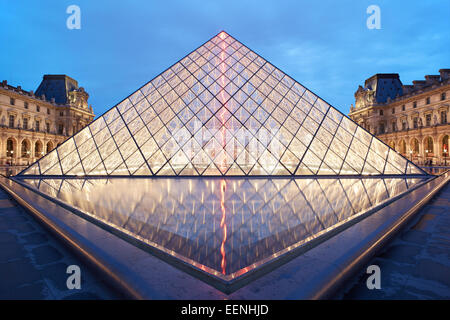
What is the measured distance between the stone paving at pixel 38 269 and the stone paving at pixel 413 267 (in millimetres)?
2119

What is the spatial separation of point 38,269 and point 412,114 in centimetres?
5392

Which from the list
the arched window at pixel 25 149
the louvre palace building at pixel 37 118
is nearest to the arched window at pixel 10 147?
the louvre palace building at pixel 37 118

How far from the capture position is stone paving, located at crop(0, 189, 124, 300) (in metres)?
1.87

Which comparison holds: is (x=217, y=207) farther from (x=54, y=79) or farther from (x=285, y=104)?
(x=54, y=79)

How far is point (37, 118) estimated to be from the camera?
43469mm

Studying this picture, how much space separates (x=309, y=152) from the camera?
44.5 ft

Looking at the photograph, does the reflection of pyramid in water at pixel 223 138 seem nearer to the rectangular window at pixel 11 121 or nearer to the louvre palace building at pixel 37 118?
the louvre palace building at pixel 37 118

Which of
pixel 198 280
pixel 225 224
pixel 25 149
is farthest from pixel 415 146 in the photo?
pixel 25 149

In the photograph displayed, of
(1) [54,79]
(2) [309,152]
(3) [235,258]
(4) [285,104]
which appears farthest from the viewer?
(1) [54,79]

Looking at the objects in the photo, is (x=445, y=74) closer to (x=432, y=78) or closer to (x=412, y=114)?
(x=432, y=78)

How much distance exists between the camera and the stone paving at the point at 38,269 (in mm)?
1872

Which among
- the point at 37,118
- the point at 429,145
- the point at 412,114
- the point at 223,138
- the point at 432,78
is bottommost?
the point at 223,138
